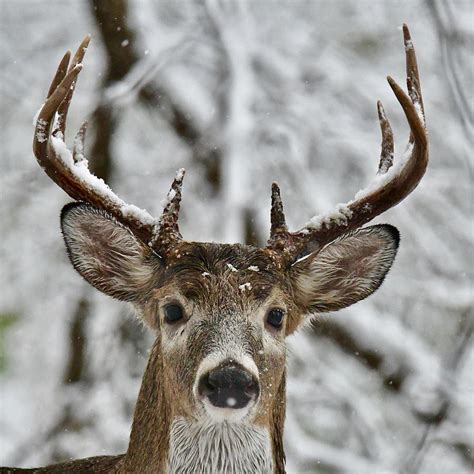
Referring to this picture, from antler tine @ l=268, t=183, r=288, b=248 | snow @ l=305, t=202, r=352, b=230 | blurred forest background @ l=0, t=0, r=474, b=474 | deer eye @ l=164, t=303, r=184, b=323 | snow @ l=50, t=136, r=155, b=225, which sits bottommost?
blurred forest background @ l=0, t=0, r=474, b=474

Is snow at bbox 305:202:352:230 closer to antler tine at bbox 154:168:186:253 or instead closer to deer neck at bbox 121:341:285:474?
antler tine at bbox 154:168:186:253

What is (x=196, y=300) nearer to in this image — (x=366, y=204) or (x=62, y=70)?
(x=366, y=204)

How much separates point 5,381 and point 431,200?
12.9 feet

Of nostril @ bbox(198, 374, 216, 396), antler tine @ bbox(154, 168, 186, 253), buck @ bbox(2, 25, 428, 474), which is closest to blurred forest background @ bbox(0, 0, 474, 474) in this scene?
buck @ bbox(2, 25, 428, 474)

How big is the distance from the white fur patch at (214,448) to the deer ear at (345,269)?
0.84m

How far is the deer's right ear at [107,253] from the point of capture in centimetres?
530

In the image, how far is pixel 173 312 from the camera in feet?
16.5

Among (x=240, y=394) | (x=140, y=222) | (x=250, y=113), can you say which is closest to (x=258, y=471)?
(x=240, y=394)

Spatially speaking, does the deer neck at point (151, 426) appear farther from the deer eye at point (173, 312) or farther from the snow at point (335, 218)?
the snow at point (335, 218)

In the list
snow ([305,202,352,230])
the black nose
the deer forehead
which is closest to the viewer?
the black nose

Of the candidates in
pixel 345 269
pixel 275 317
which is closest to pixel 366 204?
pixel 345 269

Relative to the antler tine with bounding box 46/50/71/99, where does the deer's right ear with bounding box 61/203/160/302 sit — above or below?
below

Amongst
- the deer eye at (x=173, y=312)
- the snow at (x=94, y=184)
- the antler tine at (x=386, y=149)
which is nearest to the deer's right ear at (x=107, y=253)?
the snow at (x=94, y=184)

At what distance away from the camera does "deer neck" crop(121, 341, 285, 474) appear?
488 cm
